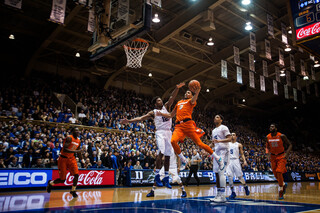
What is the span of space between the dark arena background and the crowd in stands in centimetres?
9

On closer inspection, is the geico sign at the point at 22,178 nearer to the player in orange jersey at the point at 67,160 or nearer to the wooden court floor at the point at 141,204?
the wooden court floor at the point at 141,204

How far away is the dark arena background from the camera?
287 inches

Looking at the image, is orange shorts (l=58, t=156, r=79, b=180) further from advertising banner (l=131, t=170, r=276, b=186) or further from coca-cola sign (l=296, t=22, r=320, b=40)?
coca-cola sign (l=296, t=22, r=320, b=40)

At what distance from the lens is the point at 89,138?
15.7m

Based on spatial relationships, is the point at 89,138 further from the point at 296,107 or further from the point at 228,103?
the point at 296,107

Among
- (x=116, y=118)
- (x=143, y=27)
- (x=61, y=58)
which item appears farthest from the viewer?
(x=61, y=58)

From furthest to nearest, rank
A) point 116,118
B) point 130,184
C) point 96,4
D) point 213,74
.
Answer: point 213,74 < point 116,118 < point 130,184 < point 96,4

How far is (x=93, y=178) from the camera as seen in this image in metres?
11.5

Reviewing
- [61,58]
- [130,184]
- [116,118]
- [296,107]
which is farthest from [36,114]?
[296,107]

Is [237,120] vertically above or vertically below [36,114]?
above

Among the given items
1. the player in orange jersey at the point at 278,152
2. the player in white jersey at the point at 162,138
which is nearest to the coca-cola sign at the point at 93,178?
the player in white jersey at the point at 162,138

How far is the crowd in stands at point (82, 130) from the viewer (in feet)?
39.1

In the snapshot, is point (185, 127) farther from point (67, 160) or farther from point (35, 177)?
point (35, 177)

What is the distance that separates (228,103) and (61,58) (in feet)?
79.9
